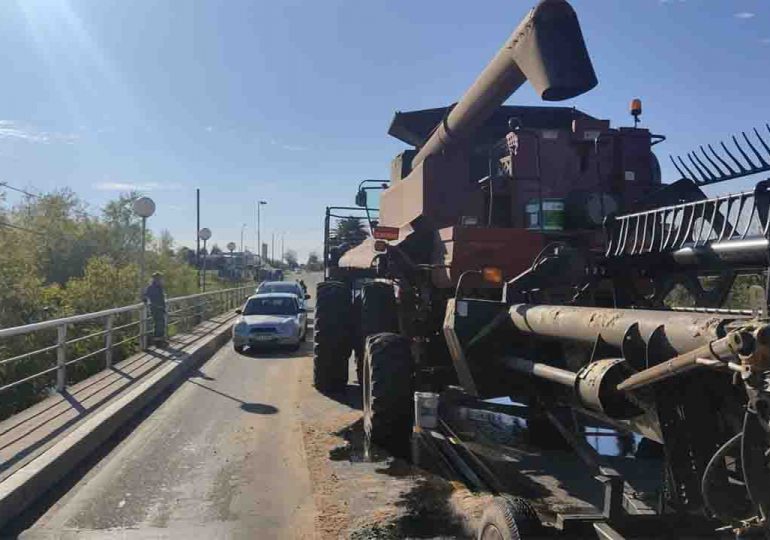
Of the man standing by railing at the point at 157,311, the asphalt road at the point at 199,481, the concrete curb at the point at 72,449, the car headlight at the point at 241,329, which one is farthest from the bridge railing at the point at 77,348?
the asphalt road at the point at 199,481

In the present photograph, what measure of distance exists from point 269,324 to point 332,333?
709cm

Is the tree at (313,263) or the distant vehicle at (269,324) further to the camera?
the tree at (313,263)

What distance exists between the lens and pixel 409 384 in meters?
6.75

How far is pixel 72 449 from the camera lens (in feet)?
21.9

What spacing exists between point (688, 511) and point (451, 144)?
15.1 feet

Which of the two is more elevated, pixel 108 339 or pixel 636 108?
pixel 636 108

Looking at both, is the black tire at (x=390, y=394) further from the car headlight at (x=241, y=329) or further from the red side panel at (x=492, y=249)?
the car headlight at (x=241, y=329)

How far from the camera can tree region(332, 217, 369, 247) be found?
13227 millimetres

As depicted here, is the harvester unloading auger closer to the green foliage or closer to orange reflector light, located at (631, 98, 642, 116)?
orange reflector light, located at (631, 98, 642, 116)

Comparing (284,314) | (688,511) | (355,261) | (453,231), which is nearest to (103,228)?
(284,314)

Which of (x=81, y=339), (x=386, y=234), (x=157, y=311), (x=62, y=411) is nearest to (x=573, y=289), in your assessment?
(x=386, y=234)

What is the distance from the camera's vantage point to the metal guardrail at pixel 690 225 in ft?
11.1

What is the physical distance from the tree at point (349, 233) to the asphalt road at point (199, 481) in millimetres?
4001

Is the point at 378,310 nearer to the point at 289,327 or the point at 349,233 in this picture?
the point at 349,233
